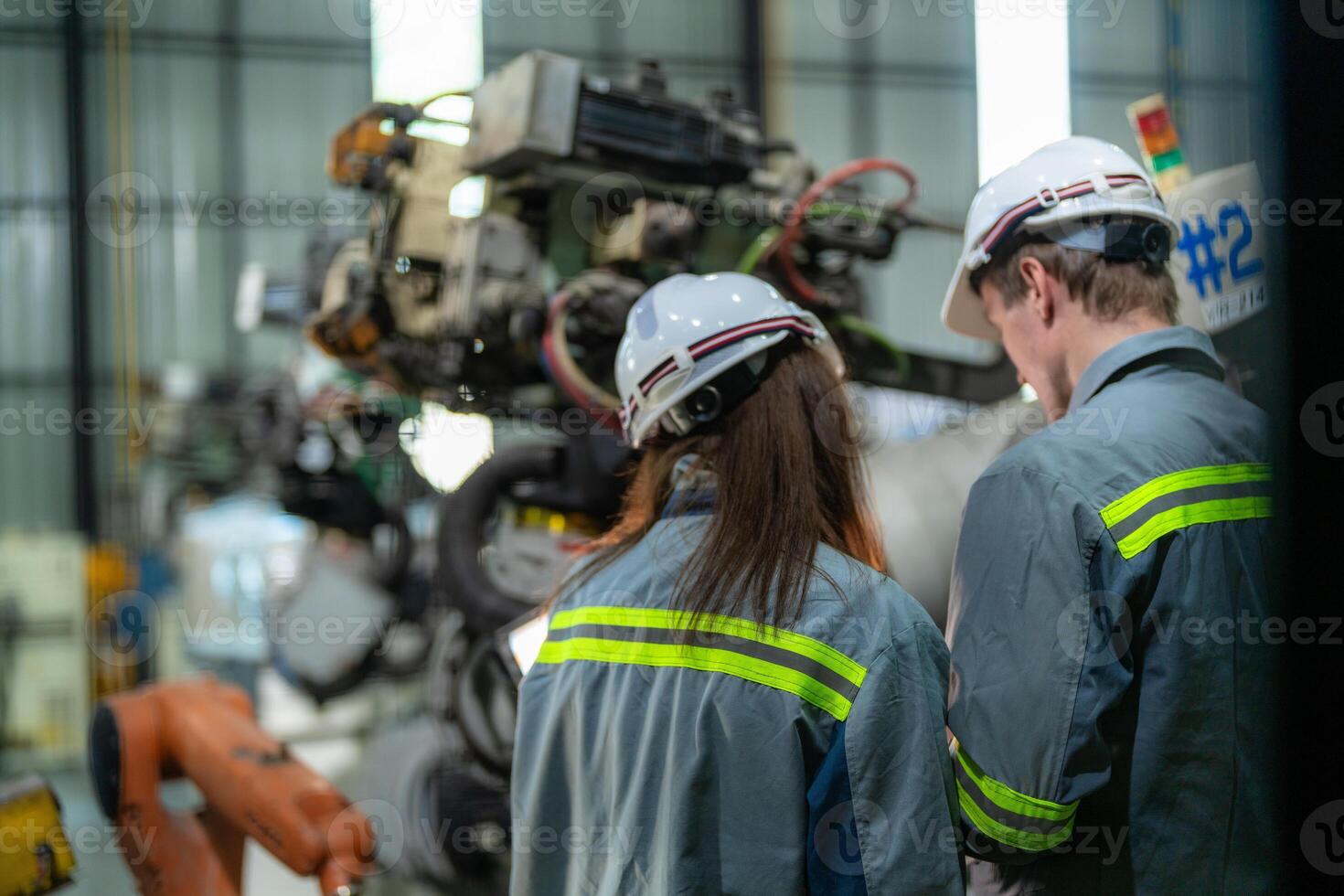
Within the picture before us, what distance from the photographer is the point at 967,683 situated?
4.88 ft

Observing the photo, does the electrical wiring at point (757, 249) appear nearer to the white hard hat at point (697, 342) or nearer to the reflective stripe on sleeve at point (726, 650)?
the white hard hat at point (697, 342)

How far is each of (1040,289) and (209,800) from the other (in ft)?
8.42

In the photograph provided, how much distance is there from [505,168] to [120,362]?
464 centimetres

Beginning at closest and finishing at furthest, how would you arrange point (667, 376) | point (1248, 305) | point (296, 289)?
point (667, 376) → point (1248, 305) → point (296, 289)

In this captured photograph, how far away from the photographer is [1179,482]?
57.2 inches

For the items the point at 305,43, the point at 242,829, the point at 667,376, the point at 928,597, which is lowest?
the point at 242,829

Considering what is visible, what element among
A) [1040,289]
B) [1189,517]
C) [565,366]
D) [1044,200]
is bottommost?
[1189,517]

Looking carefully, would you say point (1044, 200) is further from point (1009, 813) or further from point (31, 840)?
point (31, 840)

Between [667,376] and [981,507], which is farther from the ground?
[667,376]

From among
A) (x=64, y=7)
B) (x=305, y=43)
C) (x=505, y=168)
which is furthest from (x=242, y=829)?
(x=64, y=7)

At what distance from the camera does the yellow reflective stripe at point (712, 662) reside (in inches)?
52.1

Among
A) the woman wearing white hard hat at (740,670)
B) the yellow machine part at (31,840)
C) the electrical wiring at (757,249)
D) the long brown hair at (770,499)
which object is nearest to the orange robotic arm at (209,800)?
the yellow machine part at (31,840)

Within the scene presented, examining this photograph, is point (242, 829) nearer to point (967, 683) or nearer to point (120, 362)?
point (967, 683)

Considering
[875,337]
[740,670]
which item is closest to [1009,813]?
[740,670]
